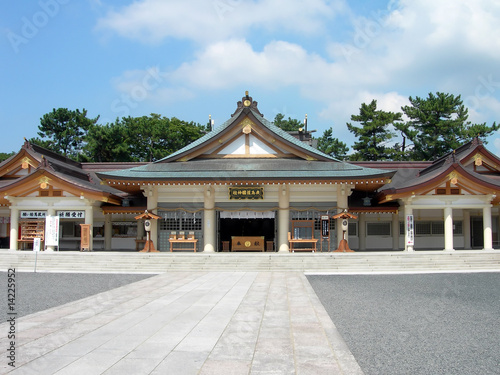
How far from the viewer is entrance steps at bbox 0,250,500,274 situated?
61.1 ft

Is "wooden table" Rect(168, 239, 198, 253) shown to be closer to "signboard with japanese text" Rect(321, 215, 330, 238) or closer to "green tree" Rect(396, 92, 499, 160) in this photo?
"signboard with japanese text" Rect(321, 215, 330, 238)

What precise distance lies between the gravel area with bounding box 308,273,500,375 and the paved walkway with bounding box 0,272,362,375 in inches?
20.5

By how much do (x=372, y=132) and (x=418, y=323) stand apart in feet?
140

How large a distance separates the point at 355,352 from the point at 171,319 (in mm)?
3908

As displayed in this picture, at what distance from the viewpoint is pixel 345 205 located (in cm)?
2348

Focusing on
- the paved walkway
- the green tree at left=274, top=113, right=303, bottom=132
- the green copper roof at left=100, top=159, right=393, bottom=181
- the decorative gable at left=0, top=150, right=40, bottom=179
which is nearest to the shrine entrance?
the green copper roof at left=100, top=159, right=393, bottom=181

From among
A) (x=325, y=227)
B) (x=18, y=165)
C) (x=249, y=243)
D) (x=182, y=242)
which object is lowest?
(x=249, y=243)

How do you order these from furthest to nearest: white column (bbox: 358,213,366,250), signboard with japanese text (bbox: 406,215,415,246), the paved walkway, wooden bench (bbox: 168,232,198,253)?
1. white column (bbox: 358,213,366,250)
2. wooden bench (bbox: 168,232,198,253)
3. signboard with japanese text (bbox: 406,215,415,246)
4. the paved walkway

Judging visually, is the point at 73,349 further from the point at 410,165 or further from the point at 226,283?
the point at 410,165

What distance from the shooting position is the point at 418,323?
28.6ft

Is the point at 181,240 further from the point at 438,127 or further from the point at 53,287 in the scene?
the point at 438,127

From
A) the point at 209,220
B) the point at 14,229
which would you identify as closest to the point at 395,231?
the point at 209,220

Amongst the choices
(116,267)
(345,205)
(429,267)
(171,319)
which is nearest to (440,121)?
(345,205)

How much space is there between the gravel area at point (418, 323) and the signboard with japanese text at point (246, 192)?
8.95 metres
